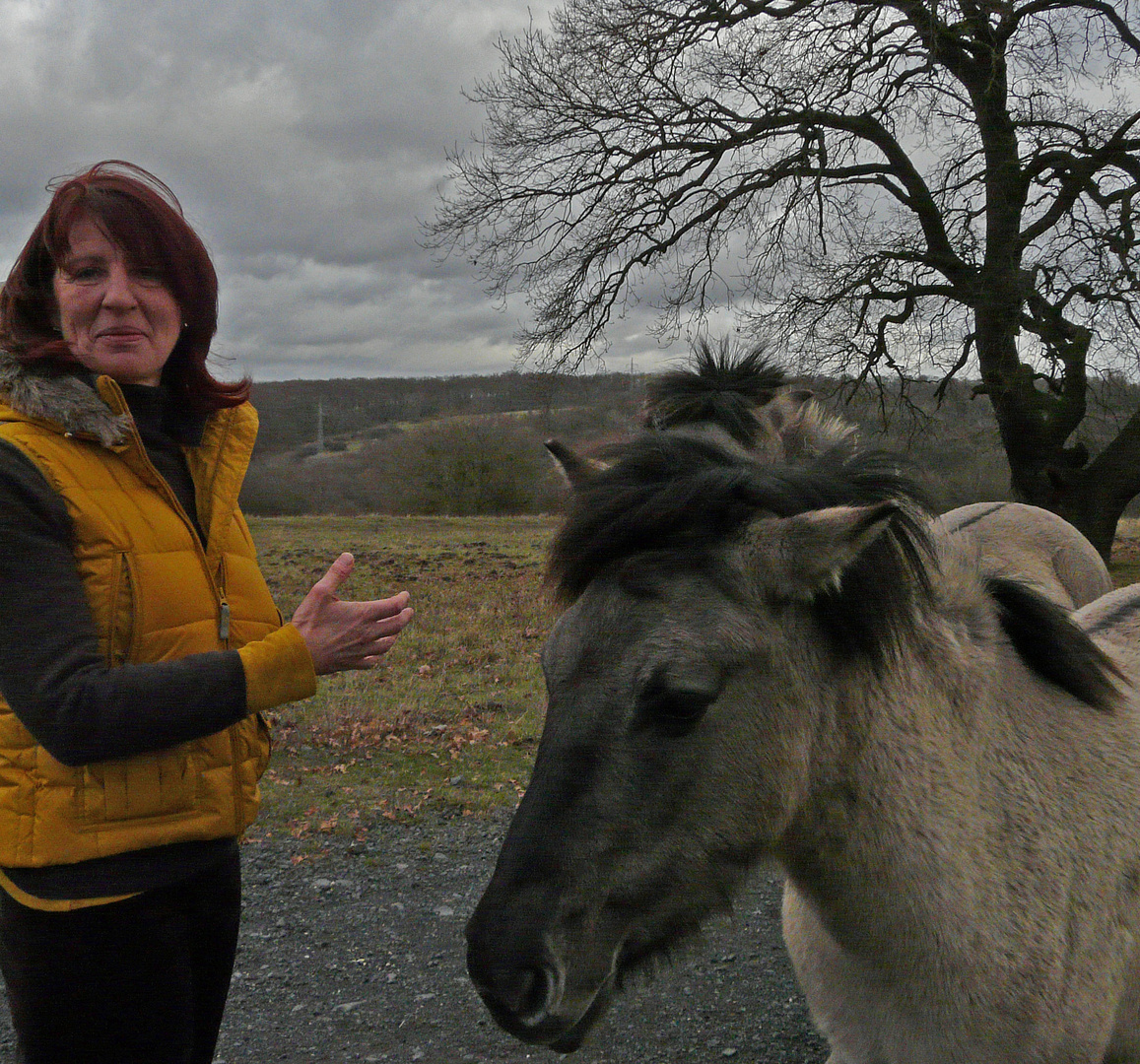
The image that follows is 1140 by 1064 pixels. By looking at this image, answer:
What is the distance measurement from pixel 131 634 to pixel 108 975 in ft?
2.18

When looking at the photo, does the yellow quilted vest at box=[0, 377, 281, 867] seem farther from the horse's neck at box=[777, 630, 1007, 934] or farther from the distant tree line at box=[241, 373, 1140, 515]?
the distant tree line at box=[241, 373, 1140, 515]

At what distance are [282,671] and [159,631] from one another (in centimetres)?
25

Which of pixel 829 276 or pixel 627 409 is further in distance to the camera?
pixel 829 276

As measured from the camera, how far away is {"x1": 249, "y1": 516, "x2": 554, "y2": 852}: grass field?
549 cm

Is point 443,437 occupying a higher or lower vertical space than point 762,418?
lower

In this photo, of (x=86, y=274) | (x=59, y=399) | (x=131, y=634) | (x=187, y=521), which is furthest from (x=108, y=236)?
(x=131, y=634)

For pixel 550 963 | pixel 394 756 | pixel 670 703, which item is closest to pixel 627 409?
pixel 670 703

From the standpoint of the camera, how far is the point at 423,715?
23.8ft

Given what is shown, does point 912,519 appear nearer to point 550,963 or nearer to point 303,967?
point 550,963

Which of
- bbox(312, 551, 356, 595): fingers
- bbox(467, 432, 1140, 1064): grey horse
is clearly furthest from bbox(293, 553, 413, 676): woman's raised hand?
bbox(467, 432, 1140, 1064): grey horse

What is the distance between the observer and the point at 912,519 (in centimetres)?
196

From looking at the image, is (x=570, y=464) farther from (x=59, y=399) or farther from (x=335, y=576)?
(x=59, y=399)

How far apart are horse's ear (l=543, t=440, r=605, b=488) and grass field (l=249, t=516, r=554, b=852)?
0.32 m

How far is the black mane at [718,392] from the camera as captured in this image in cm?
257
